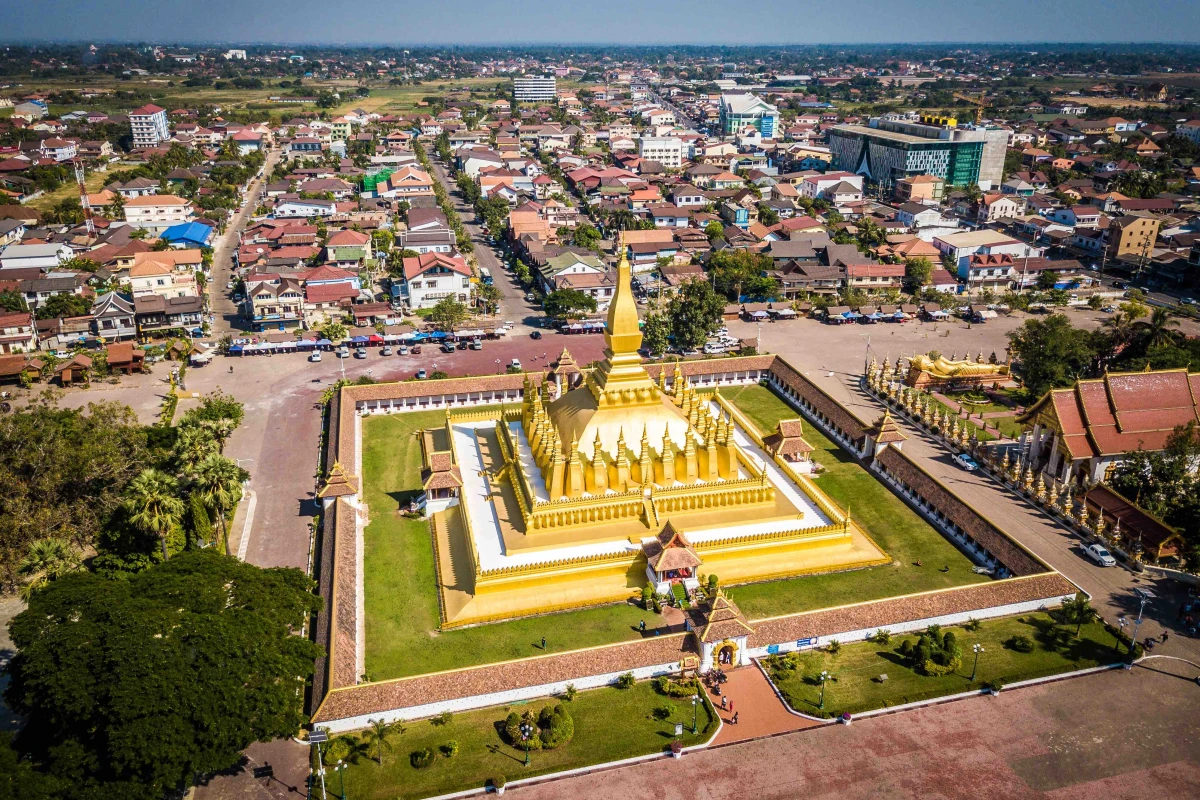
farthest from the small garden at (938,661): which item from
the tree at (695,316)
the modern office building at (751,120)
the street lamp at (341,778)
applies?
the modern office building at (751,120)

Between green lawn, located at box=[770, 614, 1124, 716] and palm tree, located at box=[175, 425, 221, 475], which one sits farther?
palm tree, located at box=[175, 425, 221, 475]

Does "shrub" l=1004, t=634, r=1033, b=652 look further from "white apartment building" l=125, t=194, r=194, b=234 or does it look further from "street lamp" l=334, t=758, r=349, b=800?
"white apartment building" l=125, t=194, r=194, b=234

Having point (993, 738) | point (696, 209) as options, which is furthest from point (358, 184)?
point (993, 738)

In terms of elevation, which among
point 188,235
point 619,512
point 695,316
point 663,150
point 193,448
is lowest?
point 619,512

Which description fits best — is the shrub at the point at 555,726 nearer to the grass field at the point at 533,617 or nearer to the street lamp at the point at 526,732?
the street lamp at the point at 526,732

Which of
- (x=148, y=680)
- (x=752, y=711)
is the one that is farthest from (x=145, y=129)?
(x=752, y=711)

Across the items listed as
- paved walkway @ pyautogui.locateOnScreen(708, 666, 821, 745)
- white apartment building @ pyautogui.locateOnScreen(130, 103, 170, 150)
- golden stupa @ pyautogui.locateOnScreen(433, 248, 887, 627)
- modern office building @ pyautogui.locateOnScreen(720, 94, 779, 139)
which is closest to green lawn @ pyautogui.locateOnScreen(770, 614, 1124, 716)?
paved walkway @ pyautogui.locateOnScreen(708, 666, 821, 745)

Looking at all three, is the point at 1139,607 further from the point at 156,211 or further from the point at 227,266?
the point at 156,211
